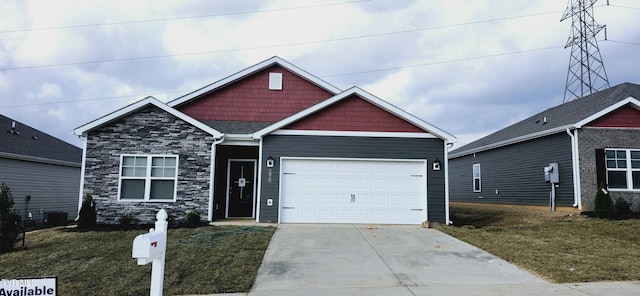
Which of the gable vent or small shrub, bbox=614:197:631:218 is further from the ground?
the gable vent

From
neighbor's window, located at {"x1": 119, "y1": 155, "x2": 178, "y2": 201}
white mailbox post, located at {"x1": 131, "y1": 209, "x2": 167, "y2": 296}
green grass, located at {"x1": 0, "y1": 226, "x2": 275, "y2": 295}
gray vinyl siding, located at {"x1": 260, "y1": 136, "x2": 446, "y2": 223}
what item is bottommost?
green grass, located at {"x1": 0, "y1": 226, "x2": 275, "y2": 295}

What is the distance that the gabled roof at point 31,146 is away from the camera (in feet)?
50.8

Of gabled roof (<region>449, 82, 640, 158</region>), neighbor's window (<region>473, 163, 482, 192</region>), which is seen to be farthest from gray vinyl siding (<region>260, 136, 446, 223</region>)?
neighbor's window (<region>473, 163, 482, 192</region>)

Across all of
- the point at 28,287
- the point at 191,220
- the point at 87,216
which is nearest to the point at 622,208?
the point at 191,220

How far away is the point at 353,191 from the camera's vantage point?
1241 cm

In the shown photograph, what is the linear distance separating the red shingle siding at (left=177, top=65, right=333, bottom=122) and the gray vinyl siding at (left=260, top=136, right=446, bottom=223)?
10.3 feet

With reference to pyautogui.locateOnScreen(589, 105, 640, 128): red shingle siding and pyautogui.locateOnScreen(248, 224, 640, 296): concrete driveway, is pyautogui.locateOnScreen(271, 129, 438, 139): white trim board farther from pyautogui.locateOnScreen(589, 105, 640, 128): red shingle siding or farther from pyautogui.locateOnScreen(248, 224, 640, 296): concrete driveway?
pyautogui.locateOnScreen(589, 105, 640, 128): red shingle siding

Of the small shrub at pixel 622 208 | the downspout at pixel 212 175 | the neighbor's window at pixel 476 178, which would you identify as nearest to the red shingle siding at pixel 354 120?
the downspout at pixel 212 175

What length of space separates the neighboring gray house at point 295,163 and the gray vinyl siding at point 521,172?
490 centimetres

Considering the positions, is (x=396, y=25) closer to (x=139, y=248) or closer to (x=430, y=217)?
(x=430, y=217)

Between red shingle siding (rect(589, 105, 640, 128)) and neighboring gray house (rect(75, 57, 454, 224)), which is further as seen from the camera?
red shingle siding (rect(589, 105, 640, 128))

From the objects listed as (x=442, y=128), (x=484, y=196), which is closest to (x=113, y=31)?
(x=442, y=128)

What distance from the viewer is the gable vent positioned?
16078 millimetres

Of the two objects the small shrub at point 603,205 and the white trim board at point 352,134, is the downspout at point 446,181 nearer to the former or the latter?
the white trim board at point 352,134
